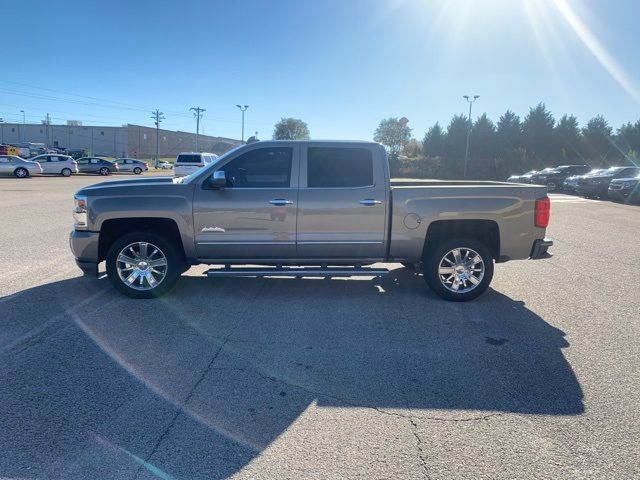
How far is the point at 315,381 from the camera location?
3.68m

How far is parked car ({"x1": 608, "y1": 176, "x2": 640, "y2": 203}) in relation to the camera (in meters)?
21.8

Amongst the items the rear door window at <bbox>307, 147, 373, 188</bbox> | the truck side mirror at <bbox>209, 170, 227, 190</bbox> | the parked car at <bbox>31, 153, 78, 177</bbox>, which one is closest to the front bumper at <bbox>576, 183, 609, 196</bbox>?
the rear door window at <bbox>307, 147, 373, 188</bbox>

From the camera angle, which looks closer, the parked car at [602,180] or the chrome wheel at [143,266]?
the chrome wheel at [143,266]

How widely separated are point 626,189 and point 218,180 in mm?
23400

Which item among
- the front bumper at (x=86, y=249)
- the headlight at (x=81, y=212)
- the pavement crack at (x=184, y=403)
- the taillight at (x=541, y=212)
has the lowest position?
the pavement crack at (x=184, y=403)

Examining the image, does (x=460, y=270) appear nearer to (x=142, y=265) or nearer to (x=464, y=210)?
(x=464, y=210)

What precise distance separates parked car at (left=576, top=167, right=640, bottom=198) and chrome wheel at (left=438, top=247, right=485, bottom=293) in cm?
2289

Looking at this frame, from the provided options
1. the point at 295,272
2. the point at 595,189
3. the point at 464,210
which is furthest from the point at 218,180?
the point at 595,189

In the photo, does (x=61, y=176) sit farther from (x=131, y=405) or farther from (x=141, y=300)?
(x=131, y=405)

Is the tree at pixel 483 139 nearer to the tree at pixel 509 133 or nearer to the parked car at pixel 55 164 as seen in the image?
the tree at pixel 509 133

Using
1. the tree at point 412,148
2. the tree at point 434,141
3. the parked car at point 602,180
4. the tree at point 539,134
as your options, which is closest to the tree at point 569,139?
the tree at point 539,134

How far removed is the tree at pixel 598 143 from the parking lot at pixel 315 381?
60011 millimetres

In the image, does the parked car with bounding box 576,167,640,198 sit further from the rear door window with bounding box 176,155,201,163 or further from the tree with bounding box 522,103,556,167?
the tree with bounding box 522,103,556,167

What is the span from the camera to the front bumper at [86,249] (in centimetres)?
555
